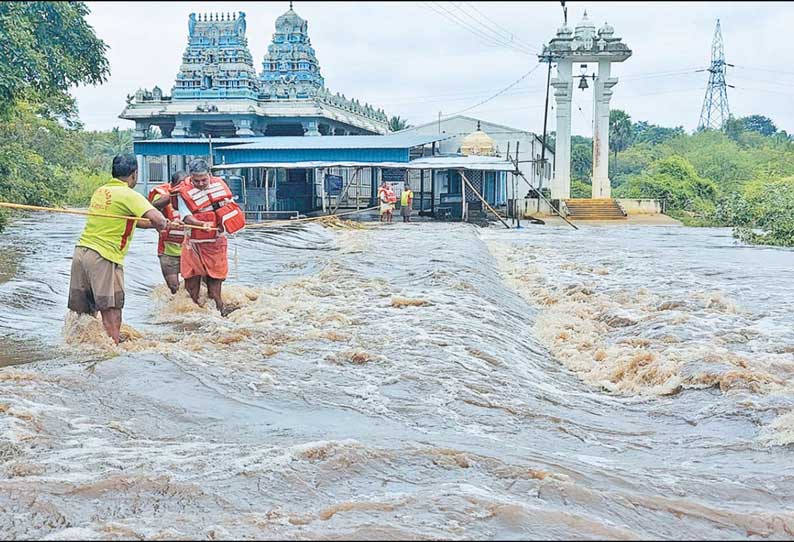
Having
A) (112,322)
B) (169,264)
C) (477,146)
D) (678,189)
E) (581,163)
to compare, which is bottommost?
(112,322)

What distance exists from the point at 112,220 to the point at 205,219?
188 centimetres

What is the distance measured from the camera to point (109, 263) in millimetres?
7004

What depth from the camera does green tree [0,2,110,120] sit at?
579 inches

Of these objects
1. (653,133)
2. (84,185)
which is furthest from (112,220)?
(653,133)

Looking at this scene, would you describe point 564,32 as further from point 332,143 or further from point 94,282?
point 94,282

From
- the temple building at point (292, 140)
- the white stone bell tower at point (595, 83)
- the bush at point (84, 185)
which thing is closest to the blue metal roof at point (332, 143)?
the temple building at point (292, 140)

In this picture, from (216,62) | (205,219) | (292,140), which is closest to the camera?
(205,219)

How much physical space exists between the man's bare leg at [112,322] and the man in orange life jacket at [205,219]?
1745mm

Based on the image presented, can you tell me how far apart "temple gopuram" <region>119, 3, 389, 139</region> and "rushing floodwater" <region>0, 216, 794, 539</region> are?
30347 mm

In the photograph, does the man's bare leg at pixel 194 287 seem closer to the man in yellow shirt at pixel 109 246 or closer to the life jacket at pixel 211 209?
the life jacket at pixel 211 209

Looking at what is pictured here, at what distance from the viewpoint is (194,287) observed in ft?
30.2

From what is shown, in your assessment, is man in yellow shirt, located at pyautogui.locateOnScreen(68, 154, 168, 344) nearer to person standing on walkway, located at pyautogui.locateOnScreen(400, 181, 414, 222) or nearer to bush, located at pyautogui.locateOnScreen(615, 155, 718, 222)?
person standing on walkway, located at pyautogui.locateOnScreen(400, 181, 414, 222)

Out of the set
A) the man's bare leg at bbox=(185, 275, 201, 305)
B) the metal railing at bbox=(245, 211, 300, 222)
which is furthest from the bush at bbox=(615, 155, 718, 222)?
the man's bare leg at bbox=(185, 275, 201, 305)

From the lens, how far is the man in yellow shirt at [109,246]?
6.94 metres
